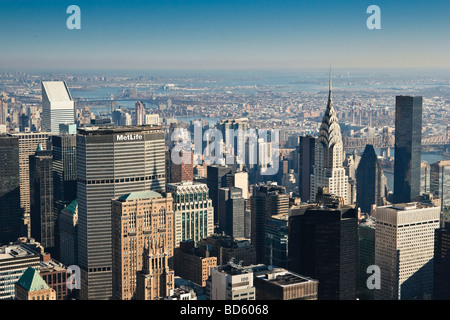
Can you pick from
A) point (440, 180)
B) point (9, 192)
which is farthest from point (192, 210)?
point (440, 180)

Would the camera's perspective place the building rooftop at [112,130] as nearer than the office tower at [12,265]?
No

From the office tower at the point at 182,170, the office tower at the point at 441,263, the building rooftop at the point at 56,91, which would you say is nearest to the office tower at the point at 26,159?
the building rooftop at the point at 56,91

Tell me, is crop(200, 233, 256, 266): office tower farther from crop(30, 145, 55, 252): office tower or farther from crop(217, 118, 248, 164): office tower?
crop(217, 118, 248, 164): office tower

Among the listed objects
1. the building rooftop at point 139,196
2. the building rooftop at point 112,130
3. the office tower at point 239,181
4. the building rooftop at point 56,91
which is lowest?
the office tower at point 239,181

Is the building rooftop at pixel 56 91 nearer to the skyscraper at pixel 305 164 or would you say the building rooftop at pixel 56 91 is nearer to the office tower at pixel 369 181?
the skyscraper at pixel 305 164

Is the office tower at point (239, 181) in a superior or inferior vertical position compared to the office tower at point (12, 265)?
superior
